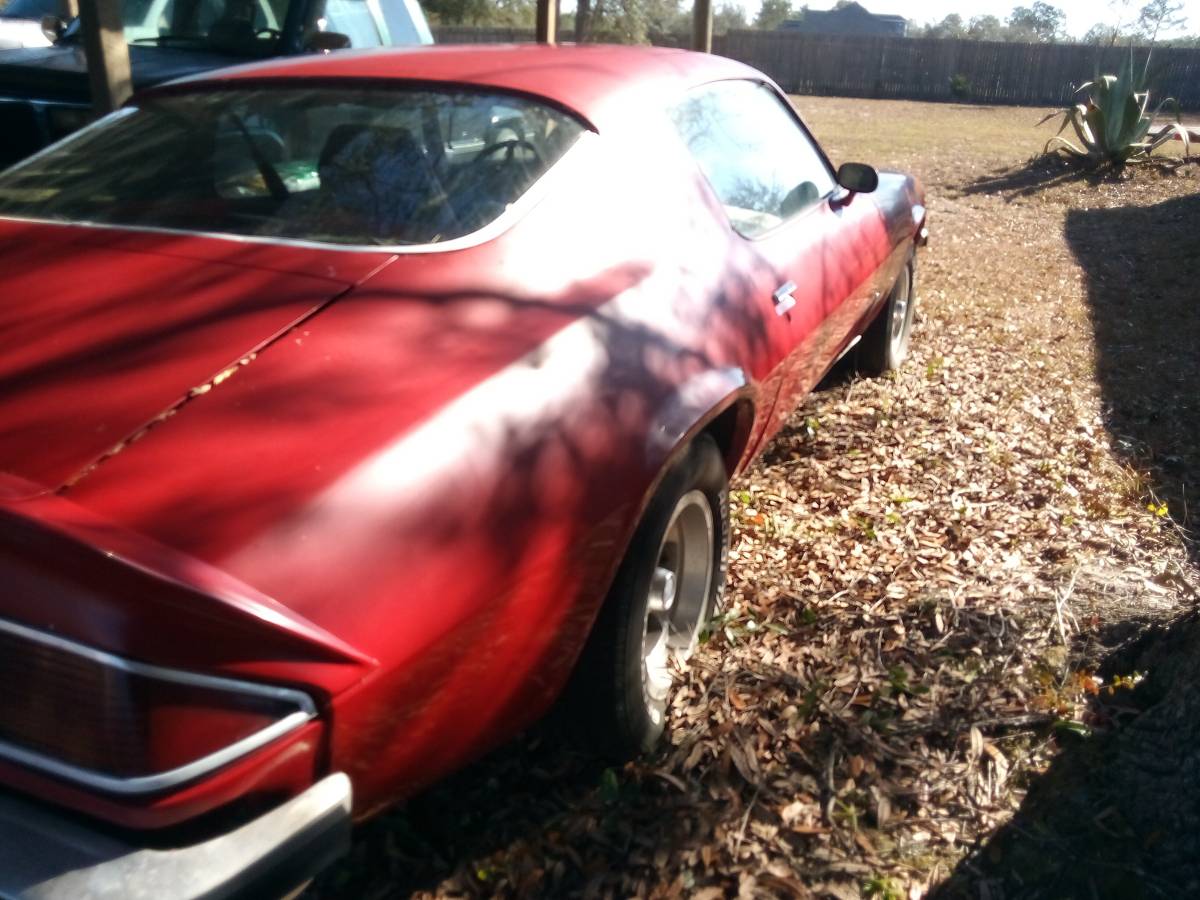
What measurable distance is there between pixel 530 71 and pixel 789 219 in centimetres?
106

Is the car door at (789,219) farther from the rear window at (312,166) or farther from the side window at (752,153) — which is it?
the rear window at (312,166)

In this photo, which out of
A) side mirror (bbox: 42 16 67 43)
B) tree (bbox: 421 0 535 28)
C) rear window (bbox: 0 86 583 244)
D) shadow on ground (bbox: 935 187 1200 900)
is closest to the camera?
shadow on ground (bbox: 935 187 1200 900)

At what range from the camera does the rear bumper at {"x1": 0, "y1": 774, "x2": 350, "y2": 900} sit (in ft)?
4.85

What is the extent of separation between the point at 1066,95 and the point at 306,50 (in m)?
26.0

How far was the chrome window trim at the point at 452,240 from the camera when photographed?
2.40 meters

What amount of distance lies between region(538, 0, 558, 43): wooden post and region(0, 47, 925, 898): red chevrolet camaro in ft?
15.4

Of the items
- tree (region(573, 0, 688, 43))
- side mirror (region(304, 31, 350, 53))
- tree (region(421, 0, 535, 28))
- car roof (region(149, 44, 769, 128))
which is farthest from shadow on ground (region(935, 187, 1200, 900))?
tree (region(421, 0, 535, 28))

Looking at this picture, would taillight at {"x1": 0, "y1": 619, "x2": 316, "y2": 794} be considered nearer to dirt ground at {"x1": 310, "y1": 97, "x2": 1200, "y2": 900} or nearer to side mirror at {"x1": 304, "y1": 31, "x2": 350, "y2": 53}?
dirt ground at {"x1": 310, "y1": 97, "x2": 1200, "y2": 900}

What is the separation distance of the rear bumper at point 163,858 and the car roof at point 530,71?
6.28ft

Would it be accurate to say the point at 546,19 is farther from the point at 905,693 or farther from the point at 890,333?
the point at 905,693

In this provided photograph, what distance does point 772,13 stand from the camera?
2222 inches

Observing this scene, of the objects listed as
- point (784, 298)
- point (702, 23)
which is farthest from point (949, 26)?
point (784, 298)

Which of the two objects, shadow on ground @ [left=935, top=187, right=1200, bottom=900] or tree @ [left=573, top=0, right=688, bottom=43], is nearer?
shadow on ground @ [left=935, top=187, right=1200, bottom=900]

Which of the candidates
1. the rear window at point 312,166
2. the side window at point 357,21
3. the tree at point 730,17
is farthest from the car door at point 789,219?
the tree at point 730,17
